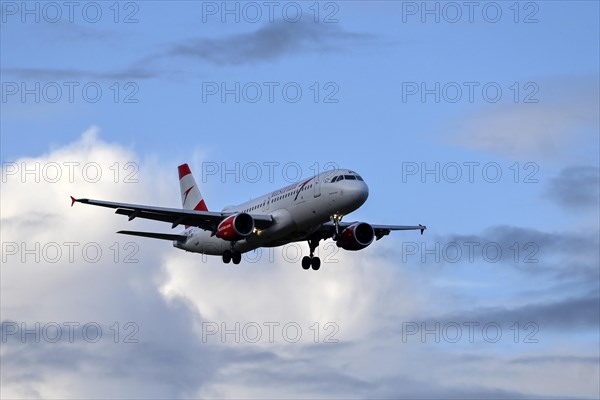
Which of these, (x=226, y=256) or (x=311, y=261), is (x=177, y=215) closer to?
(x=226, y=256)

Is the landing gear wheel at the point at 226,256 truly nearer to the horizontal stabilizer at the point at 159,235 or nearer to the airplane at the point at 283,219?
the airplane at the point at 283,219

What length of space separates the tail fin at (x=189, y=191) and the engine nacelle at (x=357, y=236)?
22.2 m

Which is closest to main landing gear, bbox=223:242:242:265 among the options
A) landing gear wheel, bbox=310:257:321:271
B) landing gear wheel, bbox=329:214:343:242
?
landing gear wheel, bbox=310:257:321:271

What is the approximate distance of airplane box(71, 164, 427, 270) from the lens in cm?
8869

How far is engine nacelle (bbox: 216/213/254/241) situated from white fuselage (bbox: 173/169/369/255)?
Answer: 141cm

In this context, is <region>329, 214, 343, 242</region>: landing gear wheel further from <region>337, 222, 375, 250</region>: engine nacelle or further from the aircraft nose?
<region>337, 222, 375, 250</region>: engine nacelle

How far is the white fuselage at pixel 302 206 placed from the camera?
88.1m

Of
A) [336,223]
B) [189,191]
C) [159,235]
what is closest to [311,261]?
[336,223]

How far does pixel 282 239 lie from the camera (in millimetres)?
94500

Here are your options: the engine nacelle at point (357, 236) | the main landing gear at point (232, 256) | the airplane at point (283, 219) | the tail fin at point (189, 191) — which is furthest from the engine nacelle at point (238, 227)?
the tail fin at point (189, 191)

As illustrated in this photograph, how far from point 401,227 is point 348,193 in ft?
57.8

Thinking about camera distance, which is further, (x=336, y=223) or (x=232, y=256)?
(x=232, y=256)

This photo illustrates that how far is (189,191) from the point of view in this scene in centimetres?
11869

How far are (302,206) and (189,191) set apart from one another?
2961 cm
